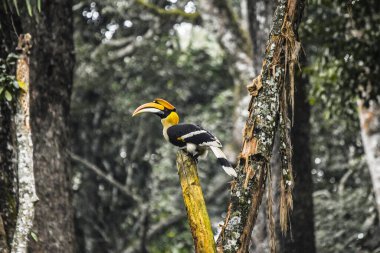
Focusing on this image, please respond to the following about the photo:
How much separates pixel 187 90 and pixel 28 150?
1036 cm

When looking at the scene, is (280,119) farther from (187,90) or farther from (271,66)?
(187,90)

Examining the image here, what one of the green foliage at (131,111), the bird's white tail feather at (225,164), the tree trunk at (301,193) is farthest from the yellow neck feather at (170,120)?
the green foliage at (131,111)

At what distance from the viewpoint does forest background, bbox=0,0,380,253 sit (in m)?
6.28

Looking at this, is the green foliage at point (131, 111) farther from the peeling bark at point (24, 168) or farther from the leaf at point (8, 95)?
the leaf at point (8, 95)

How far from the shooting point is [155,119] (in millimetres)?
14633

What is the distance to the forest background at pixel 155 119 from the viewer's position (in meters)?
6.28

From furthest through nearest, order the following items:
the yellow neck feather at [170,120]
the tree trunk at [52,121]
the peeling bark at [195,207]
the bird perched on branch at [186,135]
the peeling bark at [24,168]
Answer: the tree trunk at [52,121] < the yellow neck feather at [170,120] < the bird perched on branch at [186,135] < the peeling bark at [24,168] < the peeling bark at [195,207]

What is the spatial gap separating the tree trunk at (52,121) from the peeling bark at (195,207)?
7.56 ft

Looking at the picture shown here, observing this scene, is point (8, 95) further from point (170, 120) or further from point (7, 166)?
point (170, 120)

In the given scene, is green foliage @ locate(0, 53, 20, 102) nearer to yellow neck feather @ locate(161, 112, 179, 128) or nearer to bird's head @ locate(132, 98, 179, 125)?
bird's head @ locate(132, 98, 179, 125)

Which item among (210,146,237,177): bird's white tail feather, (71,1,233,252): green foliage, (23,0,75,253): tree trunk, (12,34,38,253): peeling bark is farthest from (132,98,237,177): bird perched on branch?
(71,1,233,252): green foliage

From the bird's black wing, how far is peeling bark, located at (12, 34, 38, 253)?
0.99m

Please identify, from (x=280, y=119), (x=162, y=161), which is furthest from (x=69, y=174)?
(x=162, y=161)

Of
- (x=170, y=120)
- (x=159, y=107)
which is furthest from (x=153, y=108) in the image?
(x=170, y=120)
